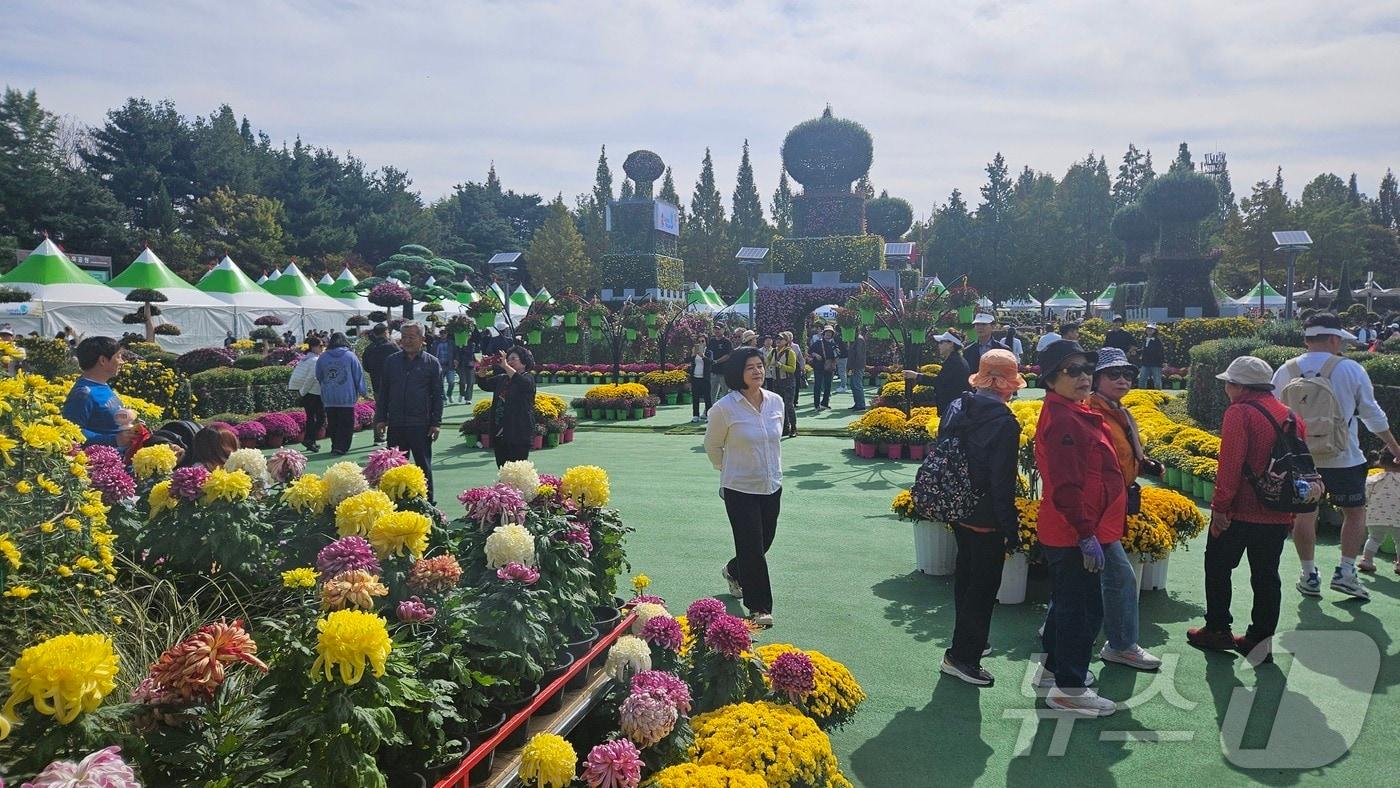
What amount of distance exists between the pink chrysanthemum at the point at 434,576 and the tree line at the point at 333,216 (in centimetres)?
3733

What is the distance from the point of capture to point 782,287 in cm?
3369

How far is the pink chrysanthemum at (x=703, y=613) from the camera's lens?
3.45 meters

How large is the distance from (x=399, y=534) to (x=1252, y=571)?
432 cm

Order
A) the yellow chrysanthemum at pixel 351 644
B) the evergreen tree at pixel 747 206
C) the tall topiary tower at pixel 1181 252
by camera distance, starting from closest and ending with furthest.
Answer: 1. the yellow chrysanthemum at pixel 351 644
2. the tall topiary tower at pixel 1181 252
3. the evergreen tree at pixel 747 206

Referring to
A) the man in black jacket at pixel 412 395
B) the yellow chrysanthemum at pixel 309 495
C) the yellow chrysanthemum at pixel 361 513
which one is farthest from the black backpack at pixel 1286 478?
the man in black jacket at pixel 412 395

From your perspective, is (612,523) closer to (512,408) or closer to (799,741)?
(799,741)

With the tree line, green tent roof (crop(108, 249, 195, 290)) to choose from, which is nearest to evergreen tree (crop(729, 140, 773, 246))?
the tree line

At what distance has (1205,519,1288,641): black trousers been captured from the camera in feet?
14.6

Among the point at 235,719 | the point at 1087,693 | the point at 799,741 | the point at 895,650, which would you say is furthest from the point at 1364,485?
the point at 235,719

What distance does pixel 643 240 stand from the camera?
43.8m

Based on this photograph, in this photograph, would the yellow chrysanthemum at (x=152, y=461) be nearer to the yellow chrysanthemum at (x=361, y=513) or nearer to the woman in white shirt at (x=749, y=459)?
the yellow chrysanthemum at (x=361, y=513)

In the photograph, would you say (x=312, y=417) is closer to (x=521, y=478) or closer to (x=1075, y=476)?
(x=521, y=478)

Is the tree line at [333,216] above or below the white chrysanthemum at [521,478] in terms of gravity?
above

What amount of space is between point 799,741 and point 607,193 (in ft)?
275
